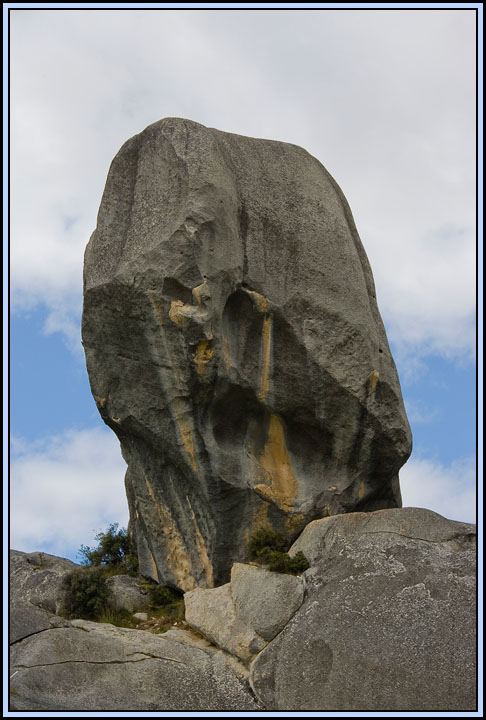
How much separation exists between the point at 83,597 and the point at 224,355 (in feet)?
17.6

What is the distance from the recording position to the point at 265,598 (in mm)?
17031

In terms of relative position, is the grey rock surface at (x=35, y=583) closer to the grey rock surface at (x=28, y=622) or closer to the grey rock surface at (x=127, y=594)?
the grey rock surface at (x=28, y=622)

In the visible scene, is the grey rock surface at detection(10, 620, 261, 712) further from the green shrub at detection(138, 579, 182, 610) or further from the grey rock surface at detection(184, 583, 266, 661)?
the green shrub at detection(138, 579, 182, 610)

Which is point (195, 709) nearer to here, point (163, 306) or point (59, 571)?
point (59, 571)

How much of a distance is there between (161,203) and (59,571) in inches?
307

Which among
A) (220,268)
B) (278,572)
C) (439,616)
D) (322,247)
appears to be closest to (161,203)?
(220,268)

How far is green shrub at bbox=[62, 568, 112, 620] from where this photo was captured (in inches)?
717

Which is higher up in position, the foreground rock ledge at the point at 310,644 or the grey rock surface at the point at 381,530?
the grey rock surface at the point at 381,530

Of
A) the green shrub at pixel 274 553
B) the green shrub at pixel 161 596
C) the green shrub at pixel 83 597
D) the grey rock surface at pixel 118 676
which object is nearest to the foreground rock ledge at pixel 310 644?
the grey rock surface at pixel 118 676

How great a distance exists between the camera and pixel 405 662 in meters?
15.4

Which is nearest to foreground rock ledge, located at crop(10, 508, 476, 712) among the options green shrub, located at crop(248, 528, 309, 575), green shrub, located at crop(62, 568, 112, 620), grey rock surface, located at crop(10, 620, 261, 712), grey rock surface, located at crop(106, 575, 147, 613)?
grey rock surface, located at crop(10, 620, 261, 712)

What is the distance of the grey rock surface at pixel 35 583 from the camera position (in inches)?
725

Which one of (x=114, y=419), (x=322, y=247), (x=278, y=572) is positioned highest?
Result: (x=322, y=247)

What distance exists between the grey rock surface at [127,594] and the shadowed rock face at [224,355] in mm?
584
